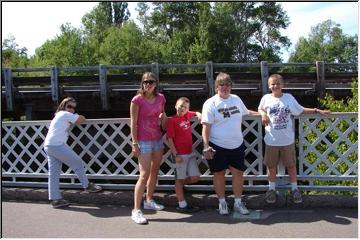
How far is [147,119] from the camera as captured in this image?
18.6ft

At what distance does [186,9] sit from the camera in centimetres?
5428

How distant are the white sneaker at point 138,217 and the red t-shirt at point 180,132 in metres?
0.86

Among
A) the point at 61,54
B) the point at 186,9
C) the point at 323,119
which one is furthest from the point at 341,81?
the point at 186,9

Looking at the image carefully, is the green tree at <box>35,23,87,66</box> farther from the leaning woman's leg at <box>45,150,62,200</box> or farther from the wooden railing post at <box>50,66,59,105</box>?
the leaning woman's leg at <box>45,150,62,200</box>

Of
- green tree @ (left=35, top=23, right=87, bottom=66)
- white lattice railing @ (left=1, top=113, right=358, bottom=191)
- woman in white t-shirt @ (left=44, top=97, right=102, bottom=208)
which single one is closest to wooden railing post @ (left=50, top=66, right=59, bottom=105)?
white lattice railing @ (left=1, top=113, right=358, bottom=191)

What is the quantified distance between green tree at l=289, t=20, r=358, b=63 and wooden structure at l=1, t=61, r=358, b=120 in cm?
4822

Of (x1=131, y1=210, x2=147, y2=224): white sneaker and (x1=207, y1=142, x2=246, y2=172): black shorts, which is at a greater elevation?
(x1=207, y1=142, x2=246, y2=172): black shorts

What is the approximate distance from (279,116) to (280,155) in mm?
516

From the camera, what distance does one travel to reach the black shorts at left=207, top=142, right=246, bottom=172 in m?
5.61

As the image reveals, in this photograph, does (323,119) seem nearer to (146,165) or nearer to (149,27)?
(146,165)

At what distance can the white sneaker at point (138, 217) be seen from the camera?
5.52m

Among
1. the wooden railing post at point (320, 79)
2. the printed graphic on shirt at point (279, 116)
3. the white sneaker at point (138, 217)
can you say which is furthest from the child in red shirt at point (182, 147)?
the wooden railing post at point (320, 79)

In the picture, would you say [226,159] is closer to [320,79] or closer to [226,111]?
[226,111]

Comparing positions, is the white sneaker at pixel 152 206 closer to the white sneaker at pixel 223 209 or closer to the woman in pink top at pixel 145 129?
the woman in pink top at pixel 145 129
